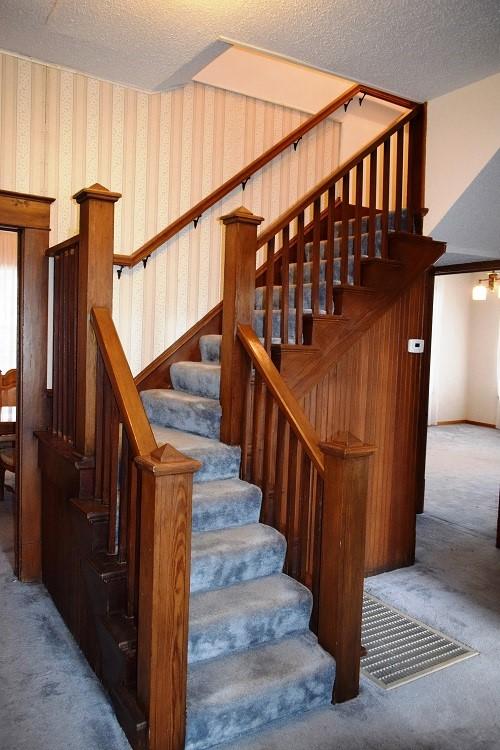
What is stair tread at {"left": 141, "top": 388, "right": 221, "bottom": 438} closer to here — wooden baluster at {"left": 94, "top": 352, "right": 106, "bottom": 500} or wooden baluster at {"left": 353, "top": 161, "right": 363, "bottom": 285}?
→ wooden baluster at {"left": 94, "top": 352, "right": 106, "bottom": 500}

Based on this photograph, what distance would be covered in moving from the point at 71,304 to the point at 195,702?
1918mm

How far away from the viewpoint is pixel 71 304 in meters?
Answer: 3.01

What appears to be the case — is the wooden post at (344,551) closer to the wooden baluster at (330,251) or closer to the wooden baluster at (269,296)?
the wooden baluster at (269,296)

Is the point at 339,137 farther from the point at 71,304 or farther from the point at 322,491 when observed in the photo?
the point at 322,491

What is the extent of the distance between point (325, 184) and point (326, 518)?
6.20 ft

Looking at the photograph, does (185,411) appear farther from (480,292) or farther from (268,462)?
(480,292)

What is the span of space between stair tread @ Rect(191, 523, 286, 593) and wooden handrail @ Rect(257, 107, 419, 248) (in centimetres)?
146

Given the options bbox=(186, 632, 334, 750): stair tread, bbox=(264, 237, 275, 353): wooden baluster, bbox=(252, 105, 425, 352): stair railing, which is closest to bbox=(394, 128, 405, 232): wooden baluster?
bbox=(252, 105, 425, 352): stair railing

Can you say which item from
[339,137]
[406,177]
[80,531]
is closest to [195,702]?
[80,531]

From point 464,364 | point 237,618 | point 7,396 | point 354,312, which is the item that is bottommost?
point 237,618

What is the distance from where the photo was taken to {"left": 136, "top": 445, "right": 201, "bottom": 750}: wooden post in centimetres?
196

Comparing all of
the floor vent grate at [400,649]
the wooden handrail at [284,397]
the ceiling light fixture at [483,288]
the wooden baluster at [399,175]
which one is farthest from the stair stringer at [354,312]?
the ceiling light fixture at [483,288]

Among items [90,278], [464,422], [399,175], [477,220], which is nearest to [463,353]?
[464,422]

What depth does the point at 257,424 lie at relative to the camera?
3010 mm
